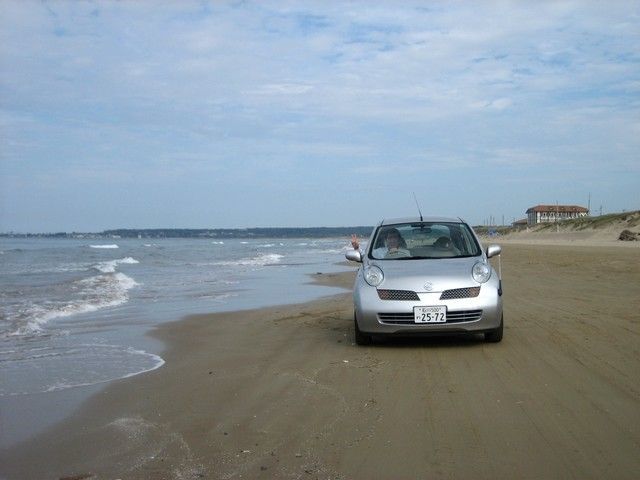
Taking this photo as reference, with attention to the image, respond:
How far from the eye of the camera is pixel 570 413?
4.57 meters

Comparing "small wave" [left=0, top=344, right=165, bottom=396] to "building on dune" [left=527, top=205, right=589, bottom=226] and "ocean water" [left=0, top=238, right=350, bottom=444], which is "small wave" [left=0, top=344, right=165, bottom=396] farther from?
"building on dune" [left=527, top=205, right=589, bottom=226]

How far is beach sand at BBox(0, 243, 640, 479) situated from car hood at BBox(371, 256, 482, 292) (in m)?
0.70

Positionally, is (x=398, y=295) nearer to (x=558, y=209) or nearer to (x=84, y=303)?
(x=84, y=303)

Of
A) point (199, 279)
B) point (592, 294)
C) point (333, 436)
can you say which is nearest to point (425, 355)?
point (333, 436)

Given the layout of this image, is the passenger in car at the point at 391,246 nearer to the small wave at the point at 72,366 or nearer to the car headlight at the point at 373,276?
the car headlight at the point at 373,276

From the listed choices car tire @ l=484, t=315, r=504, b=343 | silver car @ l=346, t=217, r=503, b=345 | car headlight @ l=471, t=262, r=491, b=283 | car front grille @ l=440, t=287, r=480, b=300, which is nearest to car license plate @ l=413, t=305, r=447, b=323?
silver car @ l=346, t=217, r=503, b=345

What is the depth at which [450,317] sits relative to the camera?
686 centimetres

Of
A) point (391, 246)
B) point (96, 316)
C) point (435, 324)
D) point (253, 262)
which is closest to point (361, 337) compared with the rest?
point (435, 324)

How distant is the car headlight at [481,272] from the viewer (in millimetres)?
7082

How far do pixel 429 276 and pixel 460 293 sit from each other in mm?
367

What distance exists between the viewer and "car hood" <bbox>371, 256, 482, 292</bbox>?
6941mm

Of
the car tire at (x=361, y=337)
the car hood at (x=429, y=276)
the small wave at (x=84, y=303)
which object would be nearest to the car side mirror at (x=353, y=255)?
the car hood at (x=429, y=276)

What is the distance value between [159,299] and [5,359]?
24.1 ft

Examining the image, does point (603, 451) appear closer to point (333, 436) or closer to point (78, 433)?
point (333, 436)
